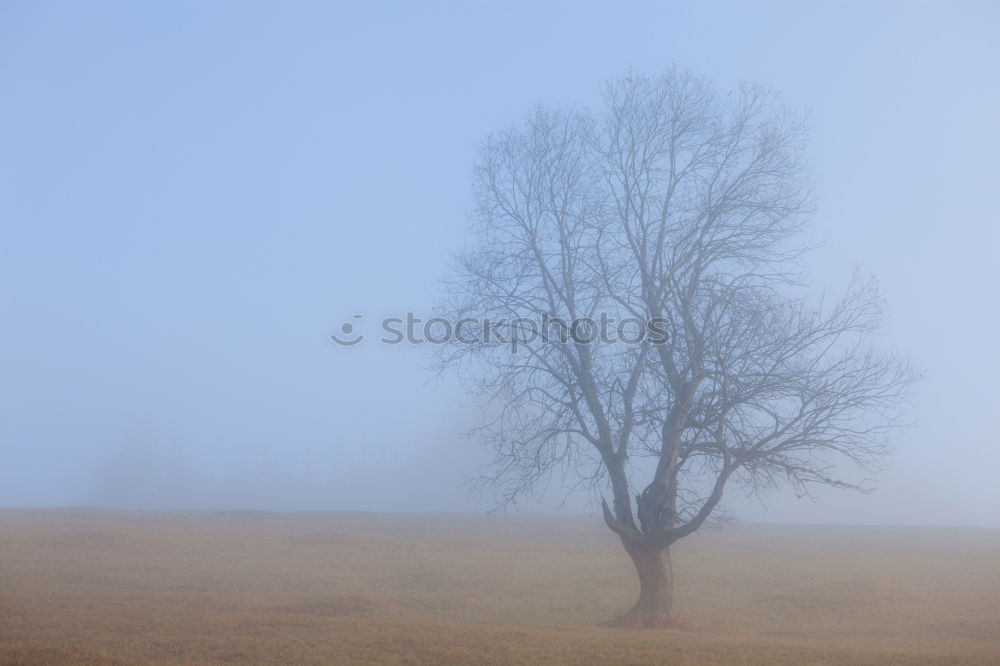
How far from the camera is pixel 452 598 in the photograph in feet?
72.6

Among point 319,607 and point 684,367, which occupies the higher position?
point 684,367

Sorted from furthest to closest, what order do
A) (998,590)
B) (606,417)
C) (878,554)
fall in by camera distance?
1. (878,554)
2. (998,590)
3. (606,417)

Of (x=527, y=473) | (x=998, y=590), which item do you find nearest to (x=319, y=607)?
(x=527, y=473)

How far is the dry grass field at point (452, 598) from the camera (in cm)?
1184

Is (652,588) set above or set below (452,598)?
above

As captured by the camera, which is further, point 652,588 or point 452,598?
point 452,598

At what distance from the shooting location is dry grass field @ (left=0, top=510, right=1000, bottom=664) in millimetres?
11844

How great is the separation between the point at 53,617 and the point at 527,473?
900 cm

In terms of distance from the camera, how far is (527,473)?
674 inches

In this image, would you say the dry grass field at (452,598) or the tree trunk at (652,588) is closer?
the dry grass field at (452,598)

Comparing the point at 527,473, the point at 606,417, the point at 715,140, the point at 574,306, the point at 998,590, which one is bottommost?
the point at 998,590

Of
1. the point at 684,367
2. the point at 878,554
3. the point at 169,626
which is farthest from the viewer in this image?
the point at 878,554

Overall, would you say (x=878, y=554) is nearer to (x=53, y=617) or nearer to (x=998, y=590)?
(x=998, y=590)

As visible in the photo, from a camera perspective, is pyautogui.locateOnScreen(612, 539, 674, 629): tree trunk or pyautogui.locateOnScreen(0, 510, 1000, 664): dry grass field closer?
pyautogui.locateOnScreen(0, 510, 1000, 664): dry grass field
